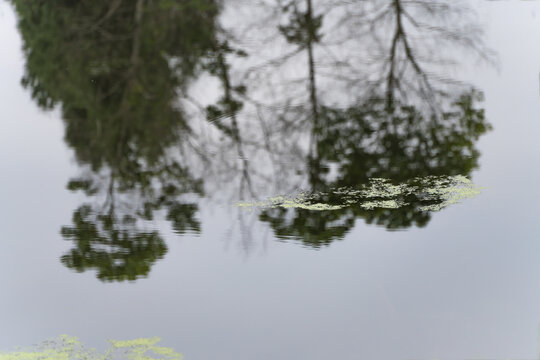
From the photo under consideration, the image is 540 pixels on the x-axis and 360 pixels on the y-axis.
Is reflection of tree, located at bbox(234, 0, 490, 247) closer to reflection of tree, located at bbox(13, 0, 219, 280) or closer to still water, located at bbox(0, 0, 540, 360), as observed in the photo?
still water, located at bbox(0, 0, 540, 360)

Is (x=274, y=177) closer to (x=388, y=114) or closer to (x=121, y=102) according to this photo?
(x=388, y=114)

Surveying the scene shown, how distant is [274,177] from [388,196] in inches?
28.1

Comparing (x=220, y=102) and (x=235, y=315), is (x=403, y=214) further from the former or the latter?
Answer: (x=220, y=102)

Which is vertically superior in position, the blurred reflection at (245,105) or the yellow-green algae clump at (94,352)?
the blurred reflection at (245,105)

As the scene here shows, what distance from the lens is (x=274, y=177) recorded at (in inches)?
149

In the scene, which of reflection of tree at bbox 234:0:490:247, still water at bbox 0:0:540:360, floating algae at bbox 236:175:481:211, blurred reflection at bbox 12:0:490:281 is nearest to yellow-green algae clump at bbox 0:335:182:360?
still water at bbox 0:0:540:360

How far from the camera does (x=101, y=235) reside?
3398mm

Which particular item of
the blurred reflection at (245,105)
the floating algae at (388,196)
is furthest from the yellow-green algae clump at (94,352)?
the floating algae at (388,196)

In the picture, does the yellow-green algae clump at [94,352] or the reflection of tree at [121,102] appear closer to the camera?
the yellow-green algae clump at [94,352]

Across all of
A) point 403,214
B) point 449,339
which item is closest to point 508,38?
A: point 403,214

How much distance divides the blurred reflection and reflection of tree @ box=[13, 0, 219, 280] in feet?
0.04

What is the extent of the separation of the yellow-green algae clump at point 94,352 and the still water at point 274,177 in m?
0.05

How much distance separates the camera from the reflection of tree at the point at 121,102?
3408mm

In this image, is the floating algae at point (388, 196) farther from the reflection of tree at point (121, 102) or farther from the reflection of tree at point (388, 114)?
the reflection of tree at point (121, 102)
